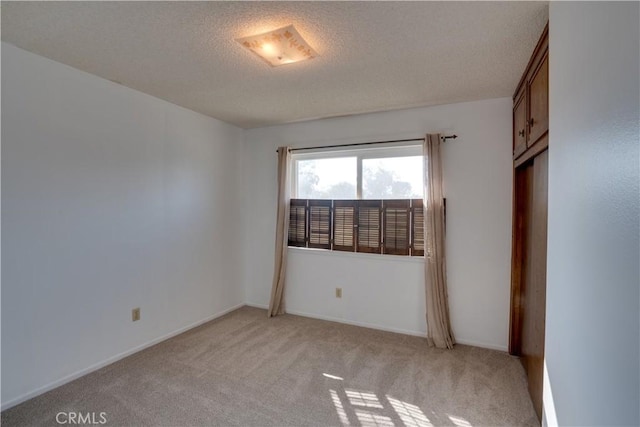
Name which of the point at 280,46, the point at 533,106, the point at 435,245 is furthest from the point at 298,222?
the point at 533,106

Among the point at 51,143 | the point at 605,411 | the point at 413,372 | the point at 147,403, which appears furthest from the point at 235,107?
the point at 605,411

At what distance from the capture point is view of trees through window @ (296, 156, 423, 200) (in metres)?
3.29

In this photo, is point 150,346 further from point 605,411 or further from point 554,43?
point 554,43

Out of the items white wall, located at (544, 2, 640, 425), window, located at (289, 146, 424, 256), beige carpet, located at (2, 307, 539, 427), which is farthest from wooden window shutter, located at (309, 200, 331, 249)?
white wall, located at (544, 2, 640, 425)

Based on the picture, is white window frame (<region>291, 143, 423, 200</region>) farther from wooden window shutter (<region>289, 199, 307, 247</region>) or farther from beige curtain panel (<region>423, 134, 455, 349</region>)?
beige curtain panel (<region>423, 134, 455, 349</region>)

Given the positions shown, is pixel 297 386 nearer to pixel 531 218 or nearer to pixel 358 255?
pixel 358 255

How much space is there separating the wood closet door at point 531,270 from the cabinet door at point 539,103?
156mm

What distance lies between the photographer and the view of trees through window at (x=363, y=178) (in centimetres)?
329

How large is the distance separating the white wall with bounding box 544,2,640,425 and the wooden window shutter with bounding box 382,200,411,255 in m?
1.78

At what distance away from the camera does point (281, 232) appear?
3785 millimetres

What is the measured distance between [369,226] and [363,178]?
1.81 feet

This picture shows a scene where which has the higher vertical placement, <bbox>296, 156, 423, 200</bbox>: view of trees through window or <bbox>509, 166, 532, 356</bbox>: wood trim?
<bbox>296, 156, 423, 200</bbox>: view of trees through window

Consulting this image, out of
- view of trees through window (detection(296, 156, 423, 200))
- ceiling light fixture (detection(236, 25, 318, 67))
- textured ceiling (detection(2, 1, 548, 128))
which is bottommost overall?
view of trees through window (detection(296, 156, 423, 200))

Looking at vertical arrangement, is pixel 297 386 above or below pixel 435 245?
below
